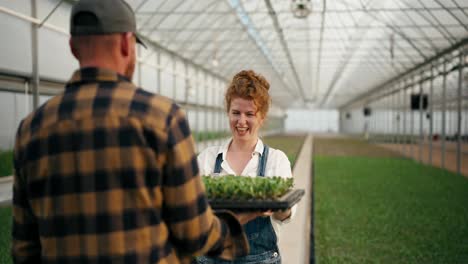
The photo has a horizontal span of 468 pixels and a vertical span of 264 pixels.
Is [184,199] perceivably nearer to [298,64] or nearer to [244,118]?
[244,118]

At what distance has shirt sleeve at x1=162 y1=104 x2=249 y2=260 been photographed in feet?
5.43

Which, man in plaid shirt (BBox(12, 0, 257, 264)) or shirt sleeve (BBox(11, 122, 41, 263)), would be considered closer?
man in plaid shirt (BBox(12, 0, 257, 264))

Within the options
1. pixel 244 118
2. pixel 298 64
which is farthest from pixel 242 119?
pixel 298 64

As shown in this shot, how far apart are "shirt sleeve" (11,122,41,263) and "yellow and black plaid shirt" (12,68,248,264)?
8 centimetres

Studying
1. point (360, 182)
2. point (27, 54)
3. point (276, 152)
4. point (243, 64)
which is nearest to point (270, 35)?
point (243, 64)

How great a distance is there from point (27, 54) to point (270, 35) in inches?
587

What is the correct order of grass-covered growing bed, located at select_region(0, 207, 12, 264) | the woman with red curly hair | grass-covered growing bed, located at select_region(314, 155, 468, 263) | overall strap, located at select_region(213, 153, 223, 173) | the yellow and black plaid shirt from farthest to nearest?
grass-covered growing bed, located at select_region(314, 155, 468, 263) → grass-covered growing bed, located at select_region(0, 207, 12, 264) → overall strap, located at select_region(213, 153, 223, 173) → the woman with red curly hair → the yellow and black plaid shirt

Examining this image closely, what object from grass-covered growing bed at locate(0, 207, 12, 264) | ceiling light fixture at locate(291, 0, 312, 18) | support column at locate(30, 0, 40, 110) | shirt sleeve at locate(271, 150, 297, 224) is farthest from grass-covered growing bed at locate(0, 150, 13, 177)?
shirt sleeve at locate(271, 150, 297, 224)

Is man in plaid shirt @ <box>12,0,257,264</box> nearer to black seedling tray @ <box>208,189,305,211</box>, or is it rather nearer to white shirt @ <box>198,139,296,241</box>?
black seedling tray @ <box>208,189,305,211</box>

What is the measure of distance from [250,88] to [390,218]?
7.56m

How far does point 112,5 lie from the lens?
1750 mm

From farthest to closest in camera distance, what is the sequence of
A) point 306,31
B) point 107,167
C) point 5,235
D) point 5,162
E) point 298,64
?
point 298,64 < point 306,31 < point 5,162 < point 5,235 < point 107,167

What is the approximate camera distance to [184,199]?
1678mm

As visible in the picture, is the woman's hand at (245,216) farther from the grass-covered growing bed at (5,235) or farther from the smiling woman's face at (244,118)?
the grass-covered growing bed at (5,235)
